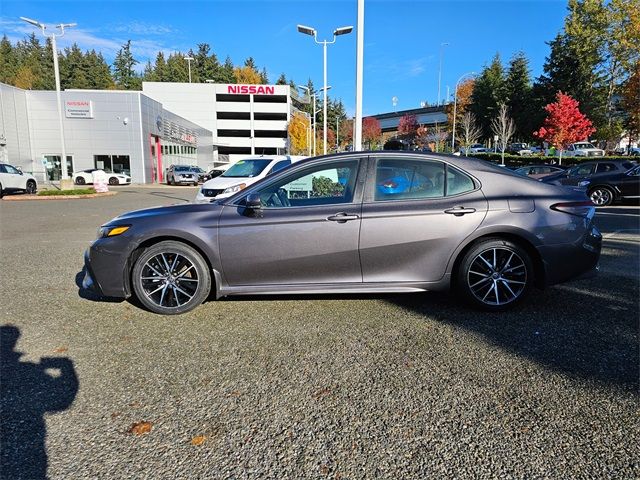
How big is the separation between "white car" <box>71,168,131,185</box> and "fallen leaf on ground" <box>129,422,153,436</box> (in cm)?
3613

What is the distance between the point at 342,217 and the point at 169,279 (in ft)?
5.93

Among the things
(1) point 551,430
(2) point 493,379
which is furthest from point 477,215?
(1) point 551,430

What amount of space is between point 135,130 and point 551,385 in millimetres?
39941

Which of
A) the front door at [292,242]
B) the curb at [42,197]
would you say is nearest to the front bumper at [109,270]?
the front door at [292,242]

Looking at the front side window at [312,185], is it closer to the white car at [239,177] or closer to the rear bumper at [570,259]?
the rear bumper at [570,259]

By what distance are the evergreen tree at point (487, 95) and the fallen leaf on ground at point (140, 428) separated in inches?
2487

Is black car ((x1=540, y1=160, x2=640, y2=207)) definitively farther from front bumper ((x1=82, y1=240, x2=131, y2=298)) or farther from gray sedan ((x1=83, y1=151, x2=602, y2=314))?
front bumper ((x1=82, y1=240, x2=131, y2=298))

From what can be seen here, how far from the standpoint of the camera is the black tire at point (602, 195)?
1501 centimetres

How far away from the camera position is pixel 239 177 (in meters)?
12.6

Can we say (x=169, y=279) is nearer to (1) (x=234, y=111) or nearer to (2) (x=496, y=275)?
(2) (x=496, y=275)

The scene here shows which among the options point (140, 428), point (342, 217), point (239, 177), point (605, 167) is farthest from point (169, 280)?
point (605, 167)

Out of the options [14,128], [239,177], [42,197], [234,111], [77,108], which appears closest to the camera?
[239,177]

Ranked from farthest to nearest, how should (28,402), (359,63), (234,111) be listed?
(234,111), (359,63), (28,402)

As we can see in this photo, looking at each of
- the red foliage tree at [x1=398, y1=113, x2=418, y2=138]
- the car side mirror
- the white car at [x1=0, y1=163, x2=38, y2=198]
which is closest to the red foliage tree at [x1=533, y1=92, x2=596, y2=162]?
the white car at [x1=0, y1=163, x2=38, y2=198]
